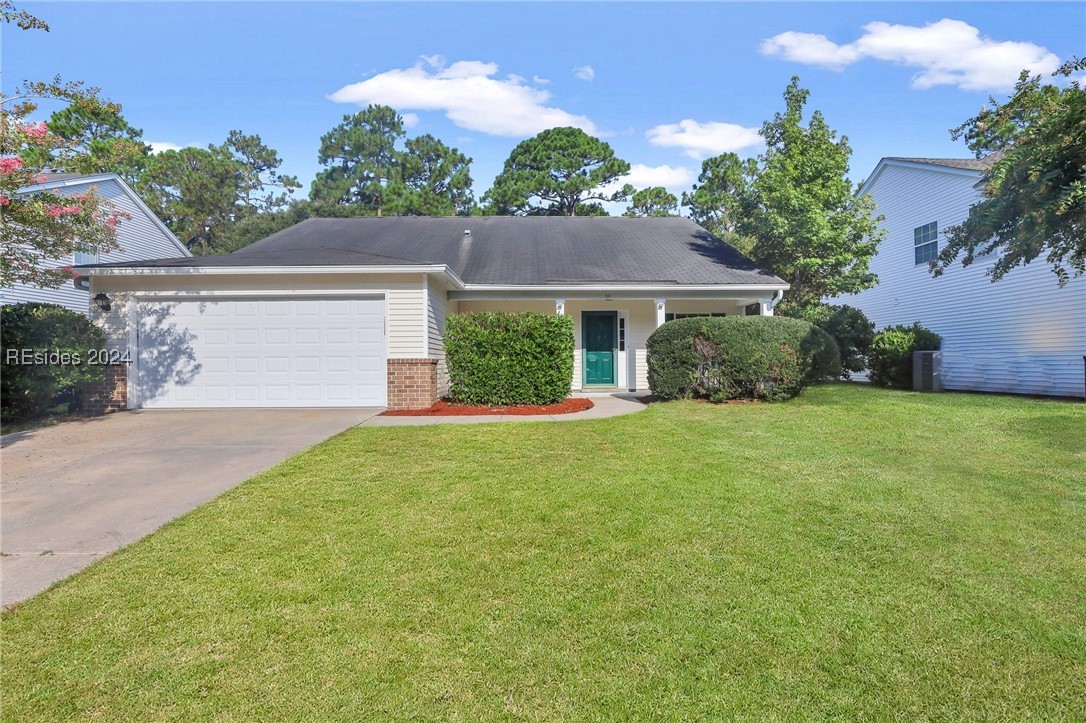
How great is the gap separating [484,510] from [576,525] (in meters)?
0.79

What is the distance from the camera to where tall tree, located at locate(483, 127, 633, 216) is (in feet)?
96.2

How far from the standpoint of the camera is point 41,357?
8.71 m

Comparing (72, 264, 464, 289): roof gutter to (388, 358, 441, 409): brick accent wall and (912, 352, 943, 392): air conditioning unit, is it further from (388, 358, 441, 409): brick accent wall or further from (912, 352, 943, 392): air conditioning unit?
(912, 352, 943, 392): air conditioning unit

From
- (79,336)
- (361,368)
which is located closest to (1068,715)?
(361,368)

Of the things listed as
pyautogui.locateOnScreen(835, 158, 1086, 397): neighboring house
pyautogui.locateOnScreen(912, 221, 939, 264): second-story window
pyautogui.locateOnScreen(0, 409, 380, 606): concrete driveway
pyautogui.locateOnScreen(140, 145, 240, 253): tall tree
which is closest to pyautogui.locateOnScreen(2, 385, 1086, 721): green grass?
pyautogui.locateOnScreen(0, 409, 380, 606): concrete driveway

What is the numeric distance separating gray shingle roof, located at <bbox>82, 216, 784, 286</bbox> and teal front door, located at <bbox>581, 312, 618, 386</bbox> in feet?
4.61

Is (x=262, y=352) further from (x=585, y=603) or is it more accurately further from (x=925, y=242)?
(x=925, y=242)

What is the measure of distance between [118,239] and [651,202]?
26067mm

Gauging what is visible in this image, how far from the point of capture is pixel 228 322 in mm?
9977

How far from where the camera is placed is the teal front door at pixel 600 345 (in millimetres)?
14195

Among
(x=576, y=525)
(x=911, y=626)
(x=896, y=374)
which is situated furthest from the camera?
(x=896, y=374)

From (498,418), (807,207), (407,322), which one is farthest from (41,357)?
(807,207)

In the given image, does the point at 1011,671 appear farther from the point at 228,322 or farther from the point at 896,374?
the point at 896,374

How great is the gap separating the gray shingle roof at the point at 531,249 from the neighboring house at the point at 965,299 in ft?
18.9
